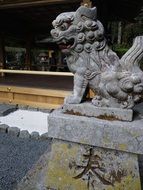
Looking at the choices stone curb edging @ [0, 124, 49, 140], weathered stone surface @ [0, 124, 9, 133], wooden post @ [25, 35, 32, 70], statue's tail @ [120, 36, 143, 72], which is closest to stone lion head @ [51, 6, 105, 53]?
statue's tail @ [120, 36, 143, 72]

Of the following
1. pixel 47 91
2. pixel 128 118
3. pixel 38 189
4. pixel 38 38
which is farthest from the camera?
pixel 38 38

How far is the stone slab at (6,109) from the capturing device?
15.9 ft

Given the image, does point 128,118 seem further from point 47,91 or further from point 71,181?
point 47,91

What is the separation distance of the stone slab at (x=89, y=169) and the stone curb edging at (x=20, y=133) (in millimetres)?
1771

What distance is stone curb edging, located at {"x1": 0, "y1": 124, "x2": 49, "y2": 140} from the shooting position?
12.3 ft

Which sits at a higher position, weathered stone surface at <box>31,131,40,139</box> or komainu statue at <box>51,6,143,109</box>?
komainu statue at <box>51,6,143,109</box>

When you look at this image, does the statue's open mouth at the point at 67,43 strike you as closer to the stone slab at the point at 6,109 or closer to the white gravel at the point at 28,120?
the white gravel at the point at 28,120

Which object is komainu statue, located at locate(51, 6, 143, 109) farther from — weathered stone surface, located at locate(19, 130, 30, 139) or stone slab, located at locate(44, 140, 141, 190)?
weathered stone surface, located at locate(19, 130, 30, 139)

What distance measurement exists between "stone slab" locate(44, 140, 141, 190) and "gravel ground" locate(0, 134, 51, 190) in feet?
2.56

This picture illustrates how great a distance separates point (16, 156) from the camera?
10.4 feet

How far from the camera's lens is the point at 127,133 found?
1.66 m

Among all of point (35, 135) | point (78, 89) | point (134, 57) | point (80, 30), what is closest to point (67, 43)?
point (80, 30)

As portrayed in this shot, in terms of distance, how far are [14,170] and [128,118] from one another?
1756 millimetres

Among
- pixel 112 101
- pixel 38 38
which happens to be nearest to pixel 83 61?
pixel 112 101
